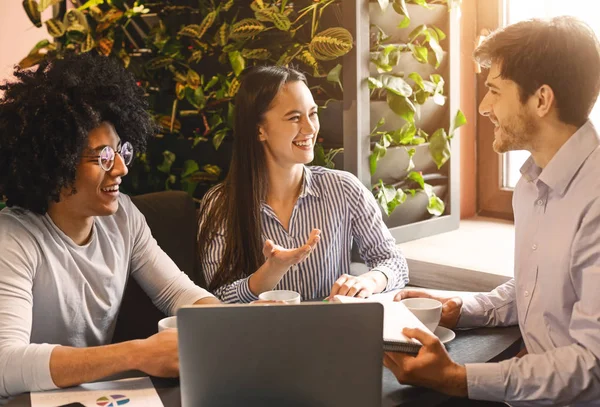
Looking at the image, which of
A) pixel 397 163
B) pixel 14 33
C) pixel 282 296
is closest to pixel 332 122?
pixel 397 163

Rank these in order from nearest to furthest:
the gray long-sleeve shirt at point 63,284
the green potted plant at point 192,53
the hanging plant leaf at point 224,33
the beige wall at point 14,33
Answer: the gray long-sleeve shirt at point 63,284 → the green potted plant at point 192,53 → the hanging plant leaf at point 224,33 → the beige wall at point 14,33

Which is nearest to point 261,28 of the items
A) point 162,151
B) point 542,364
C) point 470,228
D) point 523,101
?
point 162,151

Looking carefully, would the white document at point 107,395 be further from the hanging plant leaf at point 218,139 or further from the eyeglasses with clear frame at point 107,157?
the hanging plant leaf at point 218,139

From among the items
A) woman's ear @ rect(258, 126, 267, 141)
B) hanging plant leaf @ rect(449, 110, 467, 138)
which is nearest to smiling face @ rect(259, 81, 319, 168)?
woman's ear @ rect(258, 126, 267, 141)

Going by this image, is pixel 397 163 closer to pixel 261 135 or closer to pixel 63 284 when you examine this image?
pixel 261 135

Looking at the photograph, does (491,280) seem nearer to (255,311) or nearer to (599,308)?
(599,308)

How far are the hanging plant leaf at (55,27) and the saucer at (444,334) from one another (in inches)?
95.0

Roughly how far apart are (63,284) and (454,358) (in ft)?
2.97

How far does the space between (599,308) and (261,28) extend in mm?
1753

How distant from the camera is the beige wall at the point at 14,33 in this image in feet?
12.7

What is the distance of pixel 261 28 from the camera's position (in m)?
2.76

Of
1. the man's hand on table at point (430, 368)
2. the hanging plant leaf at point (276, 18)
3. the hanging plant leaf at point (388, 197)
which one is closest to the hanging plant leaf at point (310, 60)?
the hanging plant leaf at point (276, 18)

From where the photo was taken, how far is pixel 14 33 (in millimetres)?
3930

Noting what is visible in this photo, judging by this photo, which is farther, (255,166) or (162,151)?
(162,151)
